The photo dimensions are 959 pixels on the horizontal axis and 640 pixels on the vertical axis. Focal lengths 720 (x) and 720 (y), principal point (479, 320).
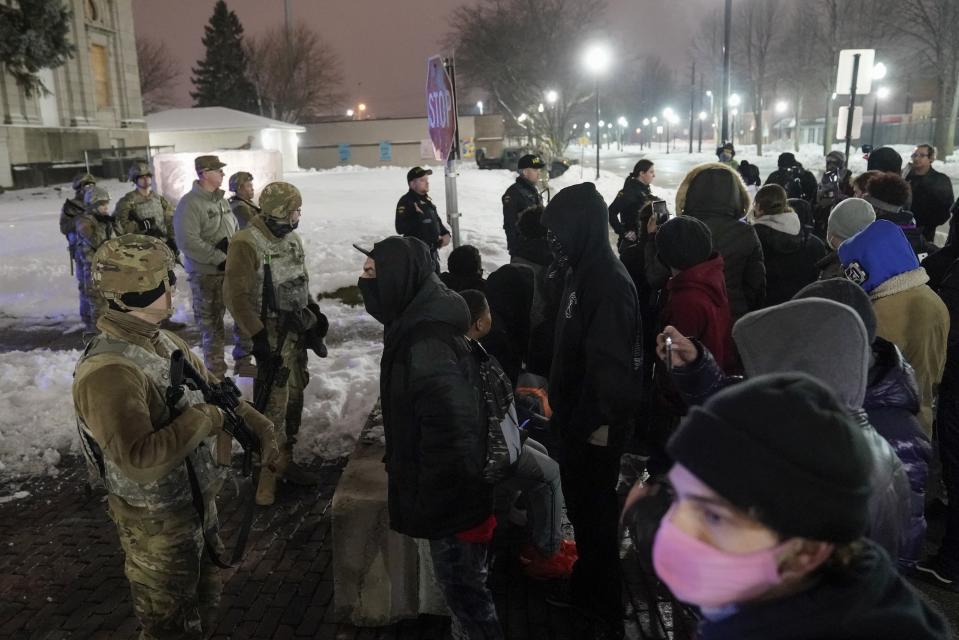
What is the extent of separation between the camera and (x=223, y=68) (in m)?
71.1

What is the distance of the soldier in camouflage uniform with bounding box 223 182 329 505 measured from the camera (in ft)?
16.7

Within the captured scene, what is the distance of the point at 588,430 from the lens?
338cm

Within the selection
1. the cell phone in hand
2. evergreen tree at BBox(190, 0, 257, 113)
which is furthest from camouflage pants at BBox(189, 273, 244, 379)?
evergreen tree at BBox(190, 0, 257, 113)

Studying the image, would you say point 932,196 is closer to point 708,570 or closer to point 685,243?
point 685,243

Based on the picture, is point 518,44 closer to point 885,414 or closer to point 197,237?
point 197,237

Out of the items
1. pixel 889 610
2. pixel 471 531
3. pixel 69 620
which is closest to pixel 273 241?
pixel 69 620

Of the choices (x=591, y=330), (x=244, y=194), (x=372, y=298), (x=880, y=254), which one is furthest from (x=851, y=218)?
(x=244, y=194)

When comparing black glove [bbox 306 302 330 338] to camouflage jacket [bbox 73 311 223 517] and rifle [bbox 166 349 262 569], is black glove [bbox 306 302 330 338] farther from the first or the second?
camouflage jacket [bbox 73 311 223 517]

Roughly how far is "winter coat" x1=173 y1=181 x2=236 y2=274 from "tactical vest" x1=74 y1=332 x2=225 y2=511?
4.29m

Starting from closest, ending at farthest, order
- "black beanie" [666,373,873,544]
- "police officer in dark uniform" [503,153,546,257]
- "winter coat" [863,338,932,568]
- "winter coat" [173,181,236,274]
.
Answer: "black beanie" [666,373,873,544] < "winter coat" [863,338,932,568] < "winter coat" [173,181,236,274] < "police officer in dark uniform" [503,153,546,257]

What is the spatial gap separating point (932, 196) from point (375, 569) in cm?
850

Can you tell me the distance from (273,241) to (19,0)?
3644 centimetres

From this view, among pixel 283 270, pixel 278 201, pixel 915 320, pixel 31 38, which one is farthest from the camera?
pixel 31 38

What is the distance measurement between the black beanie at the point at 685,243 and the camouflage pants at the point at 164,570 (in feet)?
8.98
